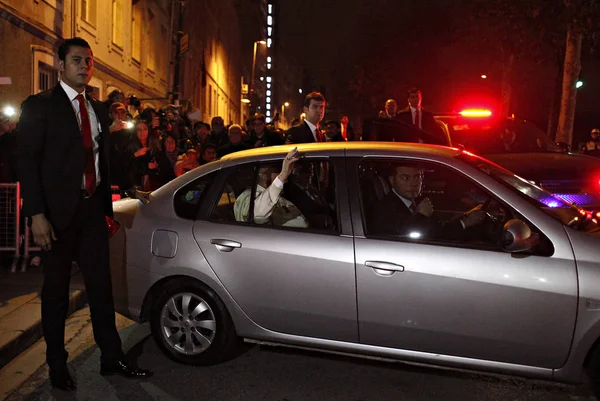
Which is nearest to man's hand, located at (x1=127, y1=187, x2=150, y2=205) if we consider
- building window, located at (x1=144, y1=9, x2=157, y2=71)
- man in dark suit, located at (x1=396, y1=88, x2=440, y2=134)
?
man in dark suit, located at (x1=396, y1=88, x2=440, y2=134)

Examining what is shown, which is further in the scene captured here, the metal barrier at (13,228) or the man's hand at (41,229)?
the metal barrier at (13,228)

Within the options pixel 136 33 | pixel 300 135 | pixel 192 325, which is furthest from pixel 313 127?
pixel 136 33

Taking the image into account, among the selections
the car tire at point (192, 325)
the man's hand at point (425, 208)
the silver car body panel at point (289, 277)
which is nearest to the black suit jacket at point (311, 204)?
the silver car body panel at point (289, 277)

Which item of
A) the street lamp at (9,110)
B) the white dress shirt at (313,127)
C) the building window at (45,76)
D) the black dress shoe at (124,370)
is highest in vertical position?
the building window at (45,76)

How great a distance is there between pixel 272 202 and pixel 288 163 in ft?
0.94

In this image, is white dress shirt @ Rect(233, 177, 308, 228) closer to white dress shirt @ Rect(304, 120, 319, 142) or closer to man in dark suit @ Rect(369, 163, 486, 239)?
man in dark suit @ Rect(369, 163, 486, 239)

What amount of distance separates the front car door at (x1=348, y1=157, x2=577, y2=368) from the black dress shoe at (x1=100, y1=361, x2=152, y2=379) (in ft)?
4.81

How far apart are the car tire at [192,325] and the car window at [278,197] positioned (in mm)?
535

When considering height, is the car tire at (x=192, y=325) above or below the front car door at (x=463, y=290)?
below

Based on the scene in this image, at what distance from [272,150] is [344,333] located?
136 cm

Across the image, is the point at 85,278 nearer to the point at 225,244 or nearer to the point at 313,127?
the point at 225,244

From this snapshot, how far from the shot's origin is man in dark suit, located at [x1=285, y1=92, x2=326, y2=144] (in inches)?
247

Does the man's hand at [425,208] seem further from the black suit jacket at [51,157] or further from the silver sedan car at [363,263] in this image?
the black suit jacket at [51,157]

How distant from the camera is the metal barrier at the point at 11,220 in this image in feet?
23.5
